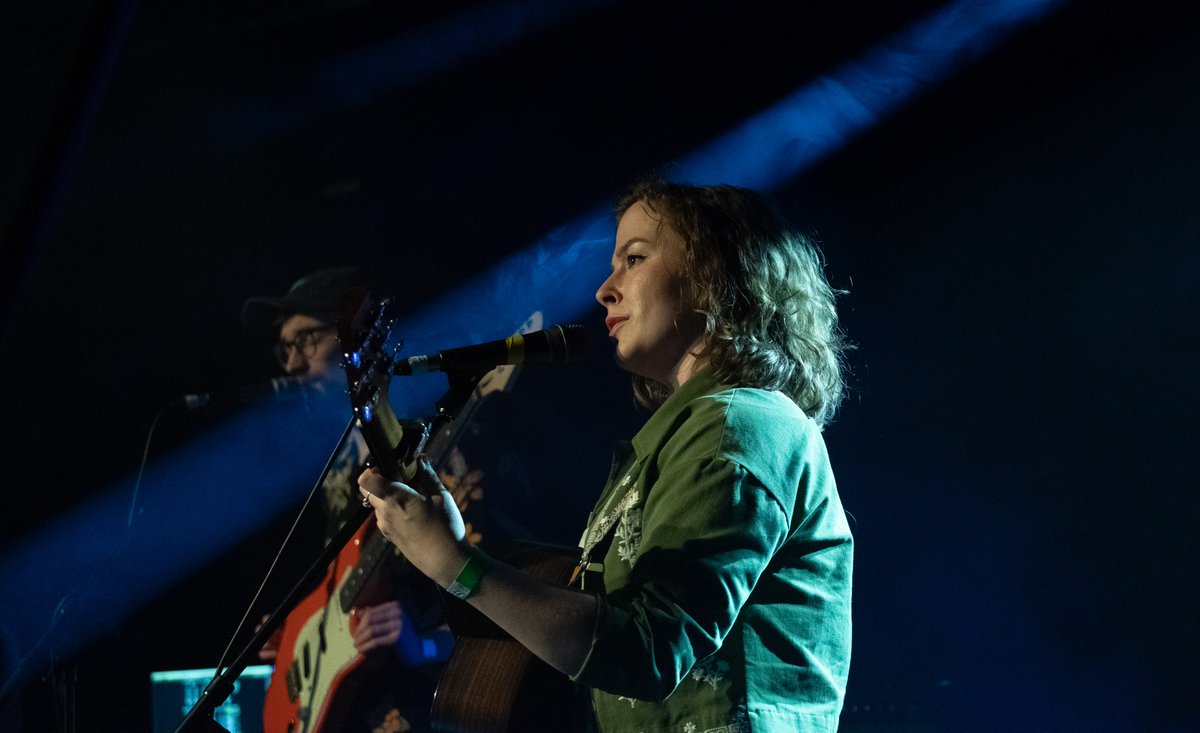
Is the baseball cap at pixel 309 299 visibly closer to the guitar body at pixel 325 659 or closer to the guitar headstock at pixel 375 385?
the guitar body at pixel 325 659

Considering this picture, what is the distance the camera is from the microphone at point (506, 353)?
64.5 inches

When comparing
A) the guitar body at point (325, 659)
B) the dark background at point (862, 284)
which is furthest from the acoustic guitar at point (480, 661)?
the guitar body at point (325, 659)

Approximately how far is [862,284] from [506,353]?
6.80 feet

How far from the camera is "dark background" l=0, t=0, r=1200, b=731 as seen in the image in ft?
9.93

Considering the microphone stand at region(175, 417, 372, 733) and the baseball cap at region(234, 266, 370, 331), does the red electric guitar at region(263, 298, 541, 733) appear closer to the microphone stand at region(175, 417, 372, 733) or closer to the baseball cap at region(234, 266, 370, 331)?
the baseball cap at region(234, 266, 370, 331)

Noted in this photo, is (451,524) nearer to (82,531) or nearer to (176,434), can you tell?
(176,434)

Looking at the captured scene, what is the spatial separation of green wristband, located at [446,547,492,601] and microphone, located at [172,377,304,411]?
12.2 feet

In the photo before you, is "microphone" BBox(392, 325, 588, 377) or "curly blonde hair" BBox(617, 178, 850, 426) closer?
"microphone" BBox(392, 325, 588, 377)

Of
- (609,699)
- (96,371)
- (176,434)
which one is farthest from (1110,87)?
(96,371)

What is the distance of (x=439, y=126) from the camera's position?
484 cm

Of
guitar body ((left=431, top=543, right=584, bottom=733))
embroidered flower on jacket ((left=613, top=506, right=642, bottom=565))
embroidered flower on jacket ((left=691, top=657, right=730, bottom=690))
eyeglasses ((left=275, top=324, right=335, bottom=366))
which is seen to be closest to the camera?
embroidered flower on jacket ((left=691, top=657, right=730, bottom=690))

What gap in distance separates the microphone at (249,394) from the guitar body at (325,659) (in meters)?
1.34

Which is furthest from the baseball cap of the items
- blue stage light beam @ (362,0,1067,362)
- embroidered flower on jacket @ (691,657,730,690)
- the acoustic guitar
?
embroidered flower on jacket @ (691,657,730,690)

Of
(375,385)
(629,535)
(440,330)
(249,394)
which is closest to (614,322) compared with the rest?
(629,535)
